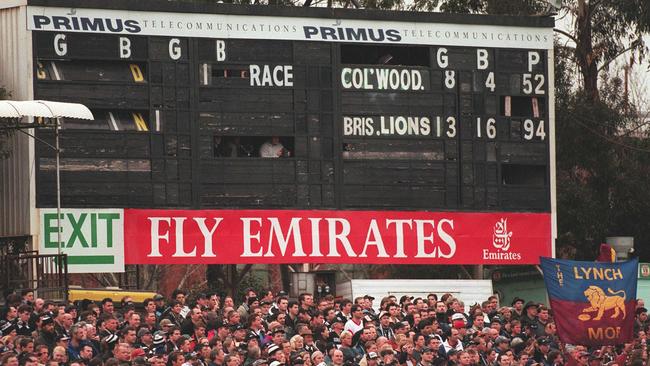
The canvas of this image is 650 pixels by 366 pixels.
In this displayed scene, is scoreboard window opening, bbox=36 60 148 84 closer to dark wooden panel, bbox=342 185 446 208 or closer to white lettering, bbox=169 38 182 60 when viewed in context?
white lettering, bbox=169 38 182 60

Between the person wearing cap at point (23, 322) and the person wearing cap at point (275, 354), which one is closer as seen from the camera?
the person wearing cap at point (275, 354)

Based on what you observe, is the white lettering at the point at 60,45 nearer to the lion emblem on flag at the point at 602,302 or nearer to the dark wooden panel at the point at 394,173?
the dark wooden panel at the point at 394,173

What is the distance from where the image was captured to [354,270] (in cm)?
4891

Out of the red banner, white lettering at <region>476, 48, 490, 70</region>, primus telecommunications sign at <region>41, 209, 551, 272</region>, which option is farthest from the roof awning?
white lettering at <region>476, 48, 490, 70</region>

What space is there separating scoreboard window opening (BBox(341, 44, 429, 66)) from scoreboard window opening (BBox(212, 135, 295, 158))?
2180 mm

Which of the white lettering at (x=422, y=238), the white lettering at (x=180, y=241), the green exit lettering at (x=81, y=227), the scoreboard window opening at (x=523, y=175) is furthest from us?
the scoreboard window opening at (x=523, y=175)

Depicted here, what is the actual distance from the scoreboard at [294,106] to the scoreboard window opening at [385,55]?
38 millimetres

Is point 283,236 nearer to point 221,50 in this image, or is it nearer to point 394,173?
point 394,173

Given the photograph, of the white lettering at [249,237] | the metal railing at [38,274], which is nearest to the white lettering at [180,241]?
the white lettering at [249,237]

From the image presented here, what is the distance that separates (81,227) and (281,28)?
5281 mm

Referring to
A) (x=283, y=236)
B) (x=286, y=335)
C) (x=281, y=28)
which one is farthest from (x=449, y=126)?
(x=286, y=335)

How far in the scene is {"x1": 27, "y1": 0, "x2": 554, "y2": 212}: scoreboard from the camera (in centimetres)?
3050

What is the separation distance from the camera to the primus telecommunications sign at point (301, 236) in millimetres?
30516

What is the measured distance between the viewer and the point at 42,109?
27.7m
